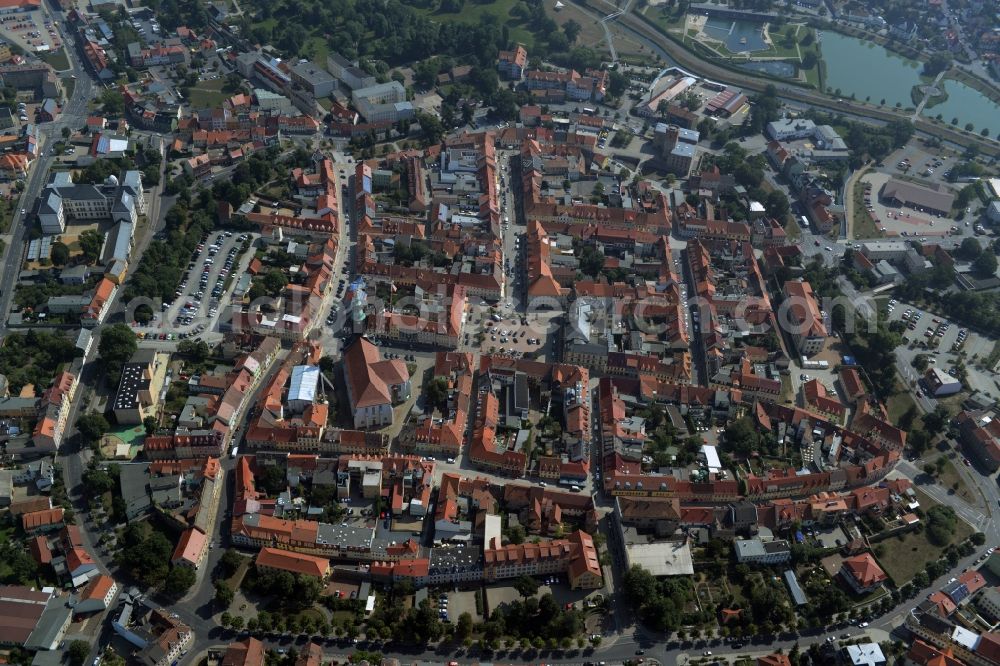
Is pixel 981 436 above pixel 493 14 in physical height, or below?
above

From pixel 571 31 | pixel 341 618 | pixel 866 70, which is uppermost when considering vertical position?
pixel 866 70

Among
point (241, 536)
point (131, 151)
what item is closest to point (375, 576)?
point (241, 536)

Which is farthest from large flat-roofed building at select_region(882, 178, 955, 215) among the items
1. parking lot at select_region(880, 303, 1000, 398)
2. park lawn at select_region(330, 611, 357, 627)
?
park lawn at select_region(330, 611, 357, 627)

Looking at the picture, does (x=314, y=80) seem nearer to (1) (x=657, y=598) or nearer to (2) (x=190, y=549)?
(2) (x=190, y=549)

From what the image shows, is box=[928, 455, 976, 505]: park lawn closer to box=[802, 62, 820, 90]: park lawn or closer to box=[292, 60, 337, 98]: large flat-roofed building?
box=[802, 62, 820, 90]: park lawn

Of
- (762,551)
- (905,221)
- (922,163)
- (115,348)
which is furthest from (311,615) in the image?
(922,163)

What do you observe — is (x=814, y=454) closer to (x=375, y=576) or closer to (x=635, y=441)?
(x=635, y=441)
